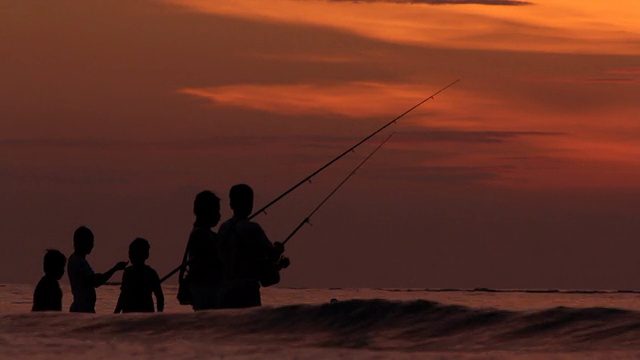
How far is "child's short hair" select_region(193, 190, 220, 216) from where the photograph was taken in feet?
36.2

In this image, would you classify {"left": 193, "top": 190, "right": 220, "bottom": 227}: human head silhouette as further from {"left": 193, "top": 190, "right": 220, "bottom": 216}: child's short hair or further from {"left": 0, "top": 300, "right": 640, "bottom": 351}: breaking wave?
{"left": 0, "top": 300, "right": 640, "bottom": 351}: breaking wave

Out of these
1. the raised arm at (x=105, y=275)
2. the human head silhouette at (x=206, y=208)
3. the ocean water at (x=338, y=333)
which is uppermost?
the human head silhouette at (x=206, y=208)

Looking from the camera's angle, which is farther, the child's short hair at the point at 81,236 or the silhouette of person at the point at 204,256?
the child's short hair at the point at 81,236

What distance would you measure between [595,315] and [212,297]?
10.3ft

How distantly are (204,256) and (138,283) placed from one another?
99 centimetres

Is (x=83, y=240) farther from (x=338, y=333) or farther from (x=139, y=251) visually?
(x=338, y=333)

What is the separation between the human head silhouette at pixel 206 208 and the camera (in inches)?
434

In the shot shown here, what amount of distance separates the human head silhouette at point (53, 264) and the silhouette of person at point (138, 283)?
30.4 inches

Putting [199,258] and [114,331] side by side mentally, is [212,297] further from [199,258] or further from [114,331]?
[114,331]

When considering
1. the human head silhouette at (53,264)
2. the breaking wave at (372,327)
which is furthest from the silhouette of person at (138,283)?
the breaking wave at (372,327)

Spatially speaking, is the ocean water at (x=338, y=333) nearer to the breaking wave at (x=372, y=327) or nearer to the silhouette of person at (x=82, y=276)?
the breaking wave at (x=372, y=327)

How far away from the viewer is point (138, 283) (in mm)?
11680

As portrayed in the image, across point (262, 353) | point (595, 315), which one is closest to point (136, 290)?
point (262, 353)

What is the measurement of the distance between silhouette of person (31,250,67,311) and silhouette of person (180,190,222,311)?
155cm
